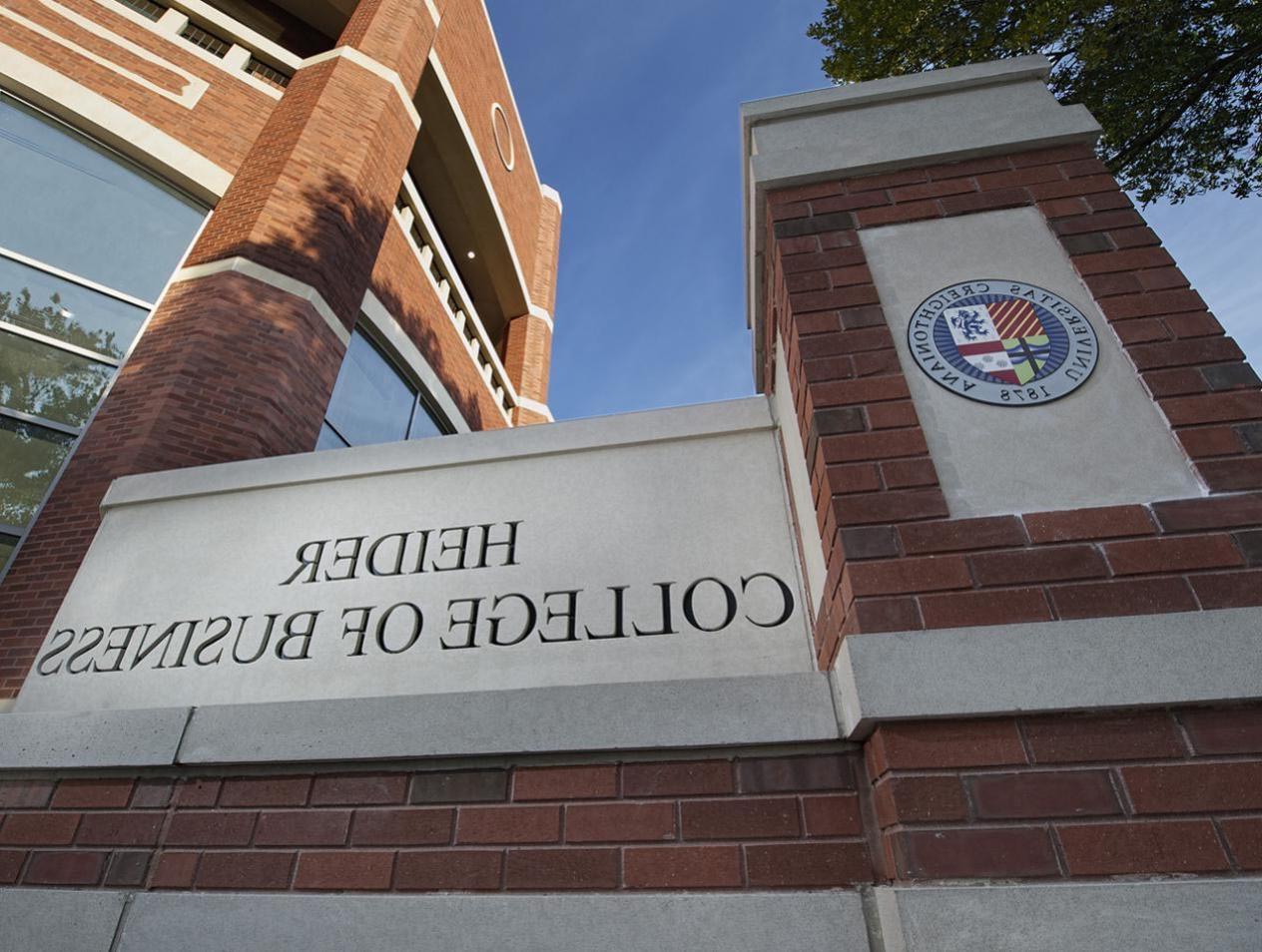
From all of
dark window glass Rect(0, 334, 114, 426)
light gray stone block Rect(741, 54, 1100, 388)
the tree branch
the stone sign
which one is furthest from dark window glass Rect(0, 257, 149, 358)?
the tree branch

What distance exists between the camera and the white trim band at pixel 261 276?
6.02 meters

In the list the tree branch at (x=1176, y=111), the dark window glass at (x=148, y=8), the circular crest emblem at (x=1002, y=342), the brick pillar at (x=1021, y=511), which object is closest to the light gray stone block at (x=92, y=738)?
the brick pillar at (x=1021, y=511)

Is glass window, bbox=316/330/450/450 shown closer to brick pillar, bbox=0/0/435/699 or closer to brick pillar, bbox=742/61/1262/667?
brick pillar, bbox=0/0/435/699

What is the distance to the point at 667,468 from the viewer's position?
3023 millimetres

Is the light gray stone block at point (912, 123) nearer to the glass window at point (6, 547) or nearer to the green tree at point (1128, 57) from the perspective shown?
the green tree at point (1128, 57)

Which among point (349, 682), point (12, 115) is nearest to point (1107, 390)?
point (349, 682)

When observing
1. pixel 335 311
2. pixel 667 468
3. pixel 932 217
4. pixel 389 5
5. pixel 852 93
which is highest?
pixel 389 5

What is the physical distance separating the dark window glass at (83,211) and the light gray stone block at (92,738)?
4.84 m

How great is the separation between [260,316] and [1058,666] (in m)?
6.33

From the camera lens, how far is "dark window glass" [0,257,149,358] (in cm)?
546

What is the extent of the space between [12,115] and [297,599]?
646cm

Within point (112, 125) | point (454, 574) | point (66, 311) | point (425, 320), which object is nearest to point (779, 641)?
point (454, 574)

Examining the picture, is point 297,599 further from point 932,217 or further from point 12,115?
point 12,115

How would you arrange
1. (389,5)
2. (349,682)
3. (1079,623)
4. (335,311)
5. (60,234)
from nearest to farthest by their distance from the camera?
(1079,623), (349,682), (60,234), (335,311), (389,5)
